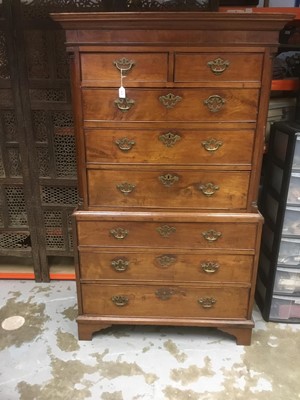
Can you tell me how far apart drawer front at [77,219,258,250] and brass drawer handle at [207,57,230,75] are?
72 centimetres

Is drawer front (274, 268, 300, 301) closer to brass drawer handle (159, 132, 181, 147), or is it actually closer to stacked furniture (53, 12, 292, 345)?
stacked furniture (53, 12, 292, 345)

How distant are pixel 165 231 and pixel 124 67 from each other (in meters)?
0.80

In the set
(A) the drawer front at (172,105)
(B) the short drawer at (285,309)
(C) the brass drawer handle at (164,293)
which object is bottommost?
(B) the short drawer at (285,309)

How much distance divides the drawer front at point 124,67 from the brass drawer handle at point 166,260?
34.2 inches

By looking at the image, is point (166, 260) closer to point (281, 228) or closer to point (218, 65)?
point (281, 228)

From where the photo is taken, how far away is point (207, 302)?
6.38ft

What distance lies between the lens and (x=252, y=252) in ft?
6.00

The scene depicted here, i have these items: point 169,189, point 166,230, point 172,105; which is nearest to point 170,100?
point 172,105

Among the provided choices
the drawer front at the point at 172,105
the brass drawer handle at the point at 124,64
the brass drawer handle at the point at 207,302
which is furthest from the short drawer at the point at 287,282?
the brass drawer handle at the point at 124,64

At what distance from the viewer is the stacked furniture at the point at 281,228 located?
1920 millimetres

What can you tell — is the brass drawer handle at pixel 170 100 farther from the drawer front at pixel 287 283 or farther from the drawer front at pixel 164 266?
the drawer front at pixel 287 283

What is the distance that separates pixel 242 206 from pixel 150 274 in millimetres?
595

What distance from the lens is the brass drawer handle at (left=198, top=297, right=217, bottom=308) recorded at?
1.94 m

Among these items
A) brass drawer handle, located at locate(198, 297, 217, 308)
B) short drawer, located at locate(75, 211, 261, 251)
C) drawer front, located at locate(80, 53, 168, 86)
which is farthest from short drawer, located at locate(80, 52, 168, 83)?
brass drawer handle, located at locate(198, 297, 217, 308)
